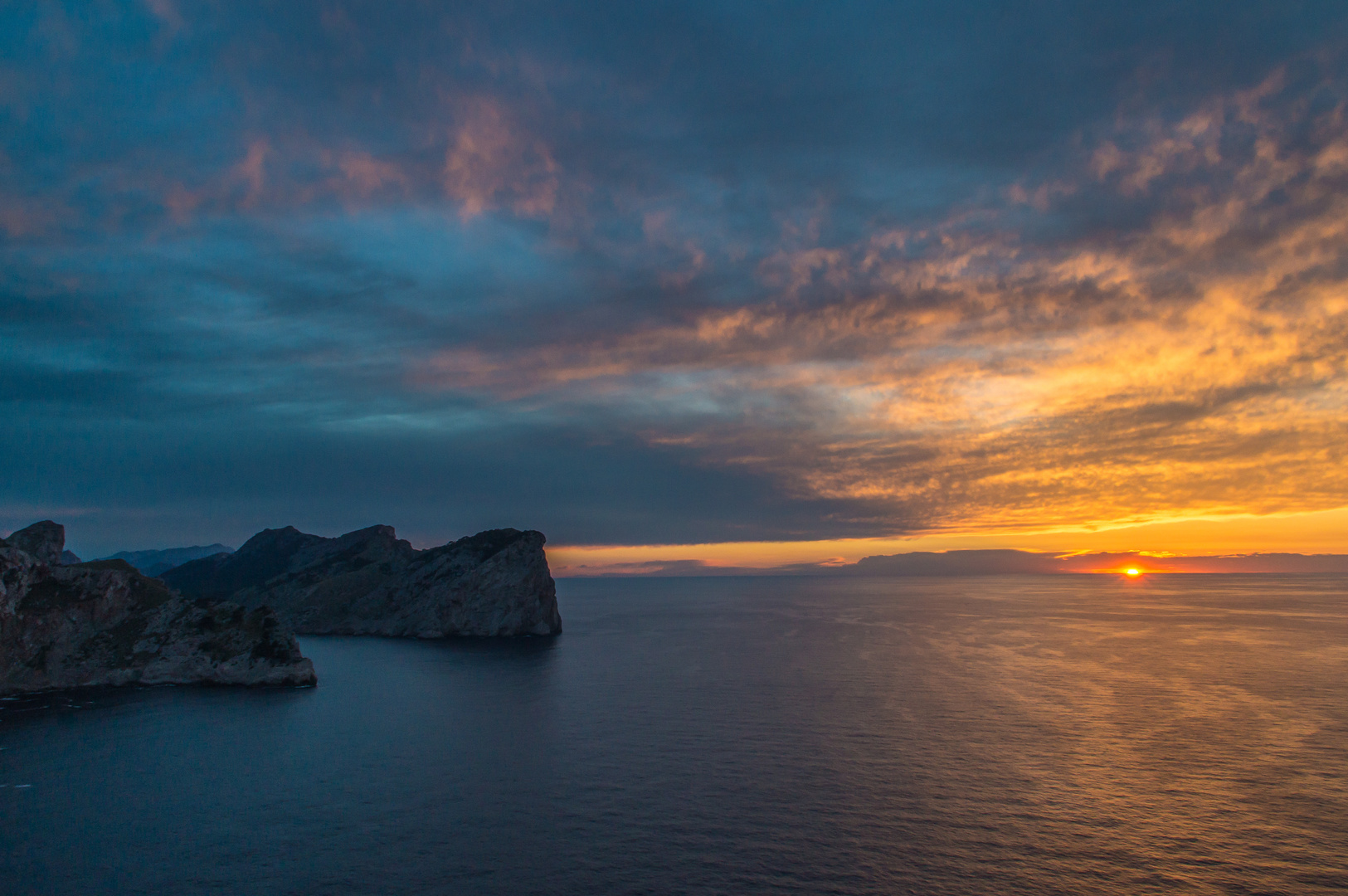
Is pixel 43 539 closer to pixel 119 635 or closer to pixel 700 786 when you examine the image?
pixel 119 635

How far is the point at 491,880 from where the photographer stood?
1625 inches

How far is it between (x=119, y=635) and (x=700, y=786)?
378 ft

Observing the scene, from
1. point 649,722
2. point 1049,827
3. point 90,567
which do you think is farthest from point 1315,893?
point 90,567

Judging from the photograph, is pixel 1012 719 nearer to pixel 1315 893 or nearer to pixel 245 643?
pixel 1315 893

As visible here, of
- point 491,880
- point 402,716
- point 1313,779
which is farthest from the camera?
point 402,716

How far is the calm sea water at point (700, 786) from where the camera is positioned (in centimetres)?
4200

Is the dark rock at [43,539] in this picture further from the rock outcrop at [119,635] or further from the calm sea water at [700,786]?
the calm sea water at [700,786]

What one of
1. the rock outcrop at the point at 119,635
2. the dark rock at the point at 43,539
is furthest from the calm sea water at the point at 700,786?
the dark rock at the point at 43,539

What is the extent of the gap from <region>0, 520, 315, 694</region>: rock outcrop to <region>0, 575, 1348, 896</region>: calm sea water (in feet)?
21.7

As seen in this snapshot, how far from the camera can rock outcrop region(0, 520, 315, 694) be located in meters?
106

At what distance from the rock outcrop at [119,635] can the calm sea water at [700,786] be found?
6.62m

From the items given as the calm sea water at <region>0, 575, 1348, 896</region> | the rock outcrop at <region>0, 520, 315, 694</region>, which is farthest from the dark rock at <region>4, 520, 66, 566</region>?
the calm sea water at <region>0, 575, 1348, 896</region>

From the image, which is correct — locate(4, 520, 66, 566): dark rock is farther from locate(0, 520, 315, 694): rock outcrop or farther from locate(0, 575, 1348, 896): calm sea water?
locate(0, 575, 1348, 896): calm sea water

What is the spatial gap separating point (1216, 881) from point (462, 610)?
18068cm
